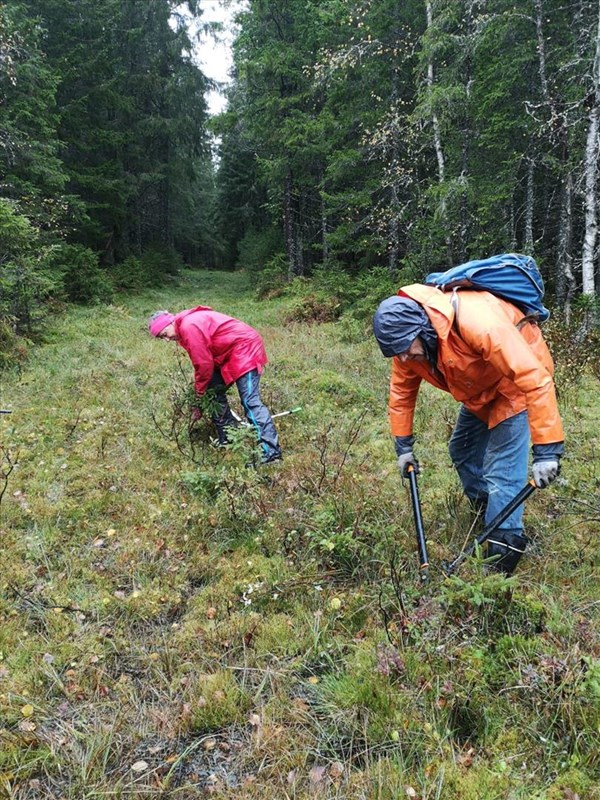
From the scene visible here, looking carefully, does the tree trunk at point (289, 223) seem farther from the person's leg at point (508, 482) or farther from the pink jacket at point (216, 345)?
the person's leg at point (508, 482)

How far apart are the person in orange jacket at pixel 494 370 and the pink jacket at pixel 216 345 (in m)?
2.21

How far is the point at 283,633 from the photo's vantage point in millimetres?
2828

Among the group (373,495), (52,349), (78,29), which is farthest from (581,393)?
(78,29)

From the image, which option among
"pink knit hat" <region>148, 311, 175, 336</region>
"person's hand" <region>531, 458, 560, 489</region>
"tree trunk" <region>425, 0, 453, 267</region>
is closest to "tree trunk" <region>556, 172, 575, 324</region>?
"tree trunk" <region>425, 0, 453, 267</region>

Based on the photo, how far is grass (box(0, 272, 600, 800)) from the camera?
2.09 m

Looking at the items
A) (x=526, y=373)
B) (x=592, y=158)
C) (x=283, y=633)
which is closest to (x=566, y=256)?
(x=592, y=158)

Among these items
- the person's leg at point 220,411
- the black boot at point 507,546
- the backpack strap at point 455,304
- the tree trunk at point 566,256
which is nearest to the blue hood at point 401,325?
the backpack strap at point 455,304

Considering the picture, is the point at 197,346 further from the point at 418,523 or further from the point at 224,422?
the point at 418,523

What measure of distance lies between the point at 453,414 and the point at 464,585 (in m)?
4.07

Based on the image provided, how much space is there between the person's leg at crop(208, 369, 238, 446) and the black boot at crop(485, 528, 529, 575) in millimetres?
3038

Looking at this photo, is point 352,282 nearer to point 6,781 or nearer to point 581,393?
point 581,393

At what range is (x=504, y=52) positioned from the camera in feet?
34.4

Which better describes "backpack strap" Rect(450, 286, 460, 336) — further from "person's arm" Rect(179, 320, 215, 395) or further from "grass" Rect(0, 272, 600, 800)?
"person's arm" Rect(179, 320, 215, 395)

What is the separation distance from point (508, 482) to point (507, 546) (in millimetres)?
374
